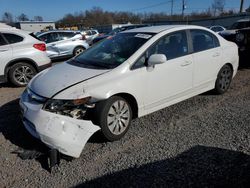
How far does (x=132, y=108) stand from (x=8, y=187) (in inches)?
76.1

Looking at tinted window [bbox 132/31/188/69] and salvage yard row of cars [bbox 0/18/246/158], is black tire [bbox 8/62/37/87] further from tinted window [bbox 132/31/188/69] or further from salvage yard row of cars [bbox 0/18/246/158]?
tinted window [bbox 132/31/188/69]

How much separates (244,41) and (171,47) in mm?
4711

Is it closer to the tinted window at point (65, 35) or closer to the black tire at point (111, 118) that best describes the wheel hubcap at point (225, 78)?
the black tire at point (111, 118)

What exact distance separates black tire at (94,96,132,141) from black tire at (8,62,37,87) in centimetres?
423

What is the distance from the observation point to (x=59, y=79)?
3375 mm

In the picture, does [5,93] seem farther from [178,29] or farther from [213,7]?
[213,7]

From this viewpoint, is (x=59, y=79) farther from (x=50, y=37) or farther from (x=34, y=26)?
(x=34, y=26)

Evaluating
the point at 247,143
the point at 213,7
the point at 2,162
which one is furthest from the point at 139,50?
the point at 213,7

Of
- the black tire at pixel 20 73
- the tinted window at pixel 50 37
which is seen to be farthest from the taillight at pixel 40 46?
the tinted window at pixel 50 37

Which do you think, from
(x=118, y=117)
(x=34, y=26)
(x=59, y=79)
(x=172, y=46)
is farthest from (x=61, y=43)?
(x=34, y=26)

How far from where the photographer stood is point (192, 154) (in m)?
3.04

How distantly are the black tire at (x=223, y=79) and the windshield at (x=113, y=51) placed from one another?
77.6 inches

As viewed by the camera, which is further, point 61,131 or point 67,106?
point 67,106

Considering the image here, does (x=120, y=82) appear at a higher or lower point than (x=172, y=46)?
lower
